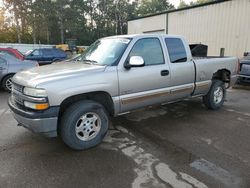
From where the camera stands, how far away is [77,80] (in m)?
3.54

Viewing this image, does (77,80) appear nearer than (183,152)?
Yes

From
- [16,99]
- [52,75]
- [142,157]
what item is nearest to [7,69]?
[16,99]

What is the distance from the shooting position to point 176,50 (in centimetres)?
504

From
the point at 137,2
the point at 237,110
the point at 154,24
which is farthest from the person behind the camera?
the point at 137,2

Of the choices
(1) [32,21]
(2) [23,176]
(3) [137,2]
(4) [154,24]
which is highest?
(3) [137,2]

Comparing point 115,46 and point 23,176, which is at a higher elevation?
point 115,46

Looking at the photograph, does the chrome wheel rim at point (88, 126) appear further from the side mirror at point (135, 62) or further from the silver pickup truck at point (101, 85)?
the side mirror at point (135, 62)

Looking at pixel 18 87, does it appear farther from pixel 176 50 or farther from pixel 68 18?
pixel 68 18

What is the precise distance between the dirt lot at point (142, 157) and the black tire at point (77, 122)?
0.44ft

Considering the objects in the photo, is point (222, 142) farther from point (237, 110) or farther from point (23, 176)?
point (23, 176)

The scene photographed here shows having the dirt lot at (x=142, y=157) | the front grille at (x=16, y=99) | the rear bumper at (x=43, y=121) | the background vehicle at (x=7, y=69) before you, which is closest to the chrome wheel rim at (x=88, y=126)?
the dirt lot at (x=142, y=157)

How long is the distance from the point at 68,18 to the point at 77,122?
155ft

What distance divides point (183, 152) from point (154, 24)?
18918 millimetres

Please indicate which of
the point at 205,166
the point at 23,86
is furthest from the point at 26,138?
the point at 205,166
